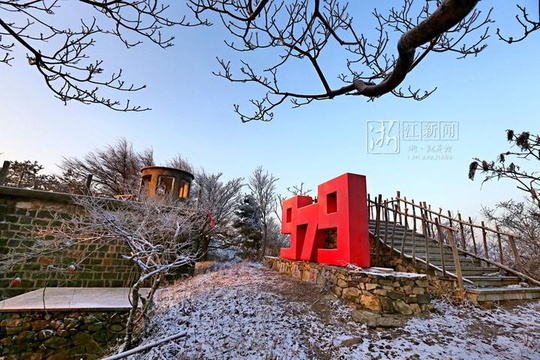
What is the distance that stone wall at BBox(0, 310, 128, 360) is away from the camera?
A: 4.47 m

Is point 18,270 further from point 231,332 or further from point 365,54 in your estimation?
point 365,54

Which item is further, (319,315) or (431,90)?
(319,315)

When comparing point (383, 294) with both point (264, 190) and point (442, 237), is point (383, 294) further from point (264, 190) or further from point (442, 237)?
point (264, 190)

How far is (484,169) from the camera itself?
424 centimetres

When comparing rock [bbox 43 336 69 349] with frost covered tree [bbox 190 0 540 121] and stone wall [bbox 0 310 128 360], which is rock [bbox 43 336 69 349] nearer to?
stone wall [bbox 0 310 128 360]

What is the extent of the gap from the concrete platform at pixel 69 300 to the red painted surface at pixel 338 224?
434cm

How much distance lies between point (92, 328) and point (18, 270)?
3.40 metres

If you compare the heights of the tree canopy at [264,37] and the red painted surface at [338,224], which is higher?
the tree canopy at [264,37]

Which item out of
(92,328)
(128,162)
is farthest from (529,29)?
(128,162)

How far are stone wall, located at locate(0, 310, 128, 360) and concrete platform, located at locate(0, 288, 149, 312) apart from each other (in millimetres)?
107

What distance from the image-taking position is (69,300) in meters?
5.26

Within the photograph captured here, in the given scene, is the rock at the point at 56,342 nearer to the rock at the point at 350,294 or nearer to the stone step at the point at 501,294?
the rock at the point at 350,294

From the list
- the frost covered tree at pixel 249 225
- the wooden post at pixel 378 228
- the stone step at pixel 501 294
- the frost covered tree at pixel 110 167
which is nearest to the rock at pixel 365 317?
the stone step at pixel 501 294

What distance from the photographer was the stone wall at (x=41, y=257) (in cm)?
620
